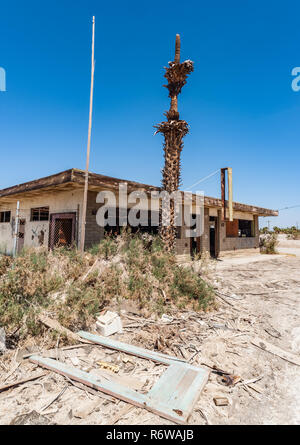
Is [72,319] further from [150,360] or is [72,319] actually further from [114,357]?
[150,360]

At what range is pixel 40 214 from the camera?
1208 cm

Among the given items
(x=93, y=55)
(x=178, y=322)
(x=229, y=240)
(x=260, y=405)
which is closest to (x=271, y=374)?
(x=260, y=405)

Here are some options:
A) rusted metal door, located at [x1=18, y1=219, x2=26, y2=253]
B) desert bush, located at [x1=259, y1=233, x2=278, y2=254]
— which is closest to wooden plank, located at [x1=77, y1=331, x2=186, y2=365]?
rusted metal door, located at [x1=18, y1=219, x2=26, y2=253]

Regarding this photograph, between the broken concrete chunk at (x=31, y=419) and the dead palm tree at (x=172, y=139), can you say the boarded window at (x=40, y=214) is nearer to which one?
the dead palm tree at (x=172, y=139)

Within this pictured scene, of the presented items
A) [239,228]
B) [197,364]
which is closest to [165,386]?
[197,364]

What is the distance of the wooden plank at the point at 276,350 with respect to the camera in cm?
420

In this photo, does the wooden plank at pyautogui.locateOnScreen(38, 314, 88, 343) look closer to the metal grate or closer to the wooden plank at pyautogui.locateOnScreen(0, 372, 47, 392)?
the wooden plank at pyautogui.locateOnScreen(0, 372, 47, 392)

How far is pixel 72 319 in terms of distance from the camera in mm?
4898

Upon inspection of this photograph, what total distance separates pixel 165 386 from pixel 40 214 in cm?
1079

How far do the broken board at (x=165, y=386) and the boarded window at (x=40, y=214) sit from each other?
9045mm

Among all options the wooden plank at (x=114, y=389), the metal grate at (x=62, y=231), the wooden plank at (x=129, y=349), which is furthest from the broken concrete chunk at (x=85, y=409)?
the metal grate at (x=62, y=231)

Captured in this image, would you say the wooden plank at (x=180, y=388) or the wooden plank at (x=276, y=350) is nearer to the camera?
the wooden plank at (x=180, y=388)

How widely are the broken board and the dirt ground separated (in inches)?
3.1
